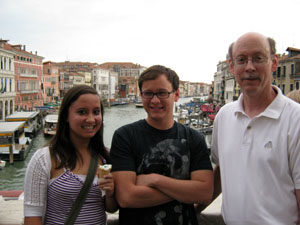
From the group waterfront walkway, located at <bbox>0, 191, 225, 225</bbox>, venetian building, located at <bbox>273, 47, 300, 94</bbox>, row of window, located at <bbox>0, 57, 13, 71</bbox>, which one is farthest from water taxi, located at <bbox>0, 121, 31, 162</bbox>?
venetian building, located at <bbox>273, 47, 300, 94</bbox>

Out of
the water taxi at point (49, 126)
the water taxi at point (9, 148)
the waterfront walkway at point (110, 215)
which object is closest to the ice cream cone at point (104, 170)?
the waterfront walkway at point (110, 215)

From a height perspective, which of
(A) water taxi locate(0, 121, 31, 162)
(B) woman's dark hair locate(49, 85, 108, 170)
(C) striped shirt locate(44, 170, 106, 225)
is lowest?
(A) water taxi locate(0, 121, 31, 162)

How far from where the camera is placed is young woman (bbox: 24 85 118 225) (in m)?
1.30

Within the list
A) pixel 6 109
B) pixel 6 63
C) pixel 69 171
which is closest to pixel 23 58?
pixel 6 63

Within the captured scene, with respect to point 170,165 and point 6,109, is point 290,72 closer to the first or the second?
point 6,109

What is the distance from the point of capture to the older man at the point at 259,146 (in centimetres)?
115

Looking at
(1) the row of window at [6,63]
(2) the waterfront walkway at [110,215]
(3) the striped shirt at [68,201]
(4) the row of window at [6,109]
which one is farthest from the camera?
(1) the row of window at [6,63]

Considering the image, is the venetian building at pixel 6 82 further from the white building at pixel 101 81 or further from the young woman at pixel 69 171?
the white building at pixel 101 81

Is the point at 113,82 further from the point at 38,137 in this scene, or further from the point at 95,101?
the point at 95,101

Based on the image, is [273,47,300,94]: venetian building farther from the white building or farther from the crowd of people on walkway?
the white building

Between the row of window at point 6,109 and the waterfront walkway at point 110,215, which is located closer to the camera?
the waterfront walkway at point 110,215

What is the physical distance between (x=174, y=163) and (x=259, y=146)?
1.25ft

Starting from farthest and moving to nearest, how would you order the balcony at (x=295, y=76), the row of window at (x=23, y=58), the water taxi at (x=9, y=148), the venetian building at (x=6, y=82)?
the row of window at (x=23, y=58) → the venetian building at (x=6, y=82) → the balcony at (x=295, y=76) → the water taxi at (x=9, y=148)

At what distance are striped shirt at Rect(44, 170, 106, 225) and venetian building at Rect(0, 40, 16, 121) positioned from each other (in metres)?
24.3
